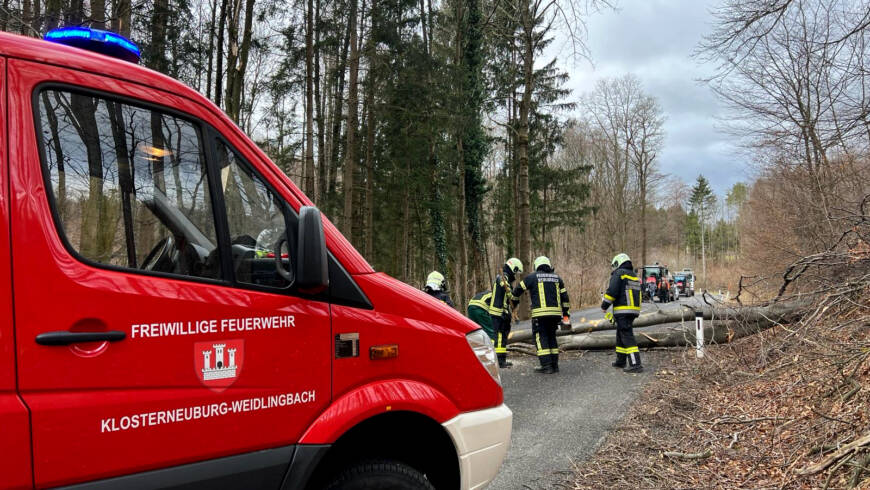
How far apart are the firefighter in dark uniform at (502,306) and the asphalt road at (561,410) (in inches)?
18.8

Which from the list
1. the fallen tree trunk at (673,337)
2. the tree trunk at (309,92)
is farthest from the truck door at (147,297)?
the tree trunk at (309,92)

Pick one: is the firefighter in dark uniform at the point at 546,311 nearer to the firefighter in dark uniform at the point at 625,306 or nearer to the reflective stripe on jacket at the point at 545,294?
the reflective stripe on jacket at the point at 545,294

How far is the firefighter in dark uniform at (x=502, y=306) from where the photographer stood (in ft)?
30.0

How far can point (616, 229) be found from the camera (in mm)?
38125

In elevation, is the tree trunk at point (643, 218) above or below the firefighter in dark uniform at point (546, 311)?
above

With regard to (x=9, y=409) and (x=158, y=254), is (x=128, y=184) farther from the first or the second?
(x=9, y=409)

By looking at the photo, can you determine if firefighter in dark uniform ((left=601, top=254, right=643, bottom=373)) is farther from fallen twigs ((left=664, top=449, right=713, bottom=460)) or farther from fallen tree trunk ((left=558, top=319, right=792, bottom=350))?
fallen twigs ((left=664, top=449, right=713, bottom=460))

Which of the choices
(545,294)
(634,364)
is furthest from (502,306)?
(634,364)

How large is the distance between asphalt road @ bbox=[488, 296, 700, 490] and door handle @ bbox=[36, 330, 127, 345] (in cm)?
348

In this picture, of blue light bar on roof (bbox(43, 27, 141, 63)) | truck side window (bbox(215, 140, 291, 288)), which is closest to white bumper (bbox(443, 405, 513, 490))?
truck side window (bbox(215, 140, 291, 288))

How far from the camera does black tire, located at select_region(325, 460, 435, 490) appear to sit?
2.22m

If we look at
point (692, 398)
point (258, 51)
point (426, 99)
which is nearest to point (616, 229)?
point (426, 99)

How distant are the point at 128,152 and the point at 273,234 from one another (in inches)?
24.7

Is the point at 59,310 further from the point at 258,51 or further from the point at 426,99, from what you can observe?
the point at 258,51
